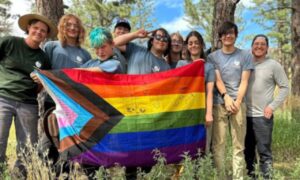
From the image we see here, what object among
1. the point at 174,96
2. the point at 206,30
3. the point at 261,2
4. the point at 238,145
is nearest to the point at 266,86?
the point at 238,145

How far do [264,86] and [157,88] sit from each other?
1618 mm

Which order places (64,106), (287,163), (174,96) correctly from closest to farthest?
1. (64,106)
2. (174,96)
3. (287,163)

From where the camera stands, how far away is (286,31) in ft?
103

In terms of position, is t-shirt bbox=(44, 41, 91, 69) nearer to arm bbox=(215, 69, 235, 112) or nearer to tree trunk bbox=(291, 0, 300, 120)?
arm bbox=(215, 69, 235, 112)

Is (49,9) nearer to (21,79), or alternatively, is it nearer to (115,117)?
(21,79)

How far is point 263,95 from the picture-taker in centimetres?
520

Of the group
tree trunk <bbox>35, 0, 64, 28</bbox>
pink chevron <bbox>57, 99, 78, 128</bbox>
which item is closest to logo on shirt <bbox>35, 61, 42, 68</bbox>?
pink chevron <bbox>57, 99, 78, 128</bbox>

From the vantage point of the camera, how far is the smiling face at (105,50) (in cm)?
446

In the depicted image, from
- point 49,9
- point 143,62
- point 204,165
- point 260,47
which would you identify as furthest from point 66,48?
point 260,47

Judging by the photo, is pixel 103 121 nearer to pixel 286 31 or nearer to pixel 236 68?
pixel 236 68

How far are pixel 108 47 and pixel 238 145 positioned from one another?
2.27 metres

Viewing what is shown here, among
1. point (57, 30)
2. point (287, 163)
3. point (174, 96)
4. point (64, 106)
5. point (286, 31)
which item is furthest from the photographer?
point (286, 31)

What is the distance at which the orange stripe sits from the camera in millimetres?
4500

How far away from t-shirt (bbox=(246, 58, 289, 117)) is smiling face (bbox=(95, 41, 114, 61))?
207 centimetres
